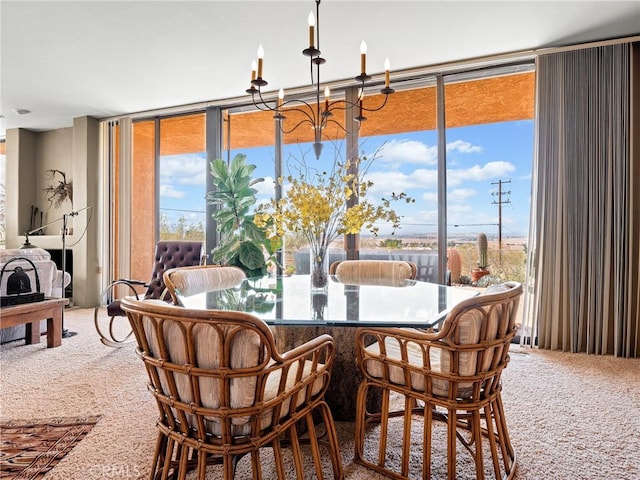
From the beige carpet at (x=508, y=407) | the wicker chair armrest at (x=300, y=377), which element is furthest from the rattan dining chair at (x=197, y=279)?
the wicker chair armrest at (x=300, y=377)

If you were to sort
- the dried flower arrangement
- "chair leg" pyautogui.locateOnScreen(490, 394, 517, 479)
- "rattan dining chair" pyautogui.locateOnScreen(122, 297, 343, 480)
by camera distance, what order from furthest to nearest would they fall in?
the dried flower arrangement
"chair leg" pyautogui.locateOnScreen(490, 394, 517, 479)
"rattan dining chair" pyautogui.locateOnScreen(122, 297, 343, 480)

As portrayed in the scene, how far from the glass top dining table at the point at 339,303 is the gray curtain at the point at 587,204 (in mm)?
1740

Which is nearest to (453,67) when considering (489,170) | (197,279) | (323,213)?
(489,170)

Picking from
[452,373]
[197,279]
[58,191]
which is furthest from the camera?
[58,191]

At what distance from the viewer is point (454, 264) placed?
4.00 meters

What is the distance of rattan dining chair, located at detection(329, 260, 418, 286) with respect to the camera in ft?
8.92

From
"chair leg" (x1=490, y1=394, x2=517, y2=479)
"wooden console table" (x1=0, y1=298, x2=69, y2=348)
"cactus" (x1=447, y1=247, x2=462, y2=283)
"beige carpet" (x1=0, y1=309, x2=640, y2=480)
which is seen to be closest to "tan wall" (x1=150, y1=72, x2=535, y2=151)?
"cactus" (x1=447, y1=247, x2=462, y2=283)

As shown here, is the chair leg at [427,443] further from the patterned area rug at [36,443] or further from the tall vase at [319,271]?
the patterned area rug at [36,443]

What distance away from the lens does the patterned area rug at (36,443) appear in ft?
5.34

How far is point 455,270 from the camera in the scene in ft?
13.2

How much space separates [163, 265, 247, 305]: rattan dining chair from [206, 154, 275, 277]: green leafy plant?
161cm

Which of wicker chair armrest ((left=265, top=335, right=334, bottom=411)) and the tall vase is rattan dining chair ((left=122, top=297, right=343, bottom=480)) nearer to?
wicker chair armrest ((left=265, top=335, right=334, bottom=411))

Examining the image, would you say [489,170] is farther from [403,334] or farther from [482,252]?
[403,334]

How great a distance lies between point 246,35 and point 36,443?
3.05 metres
